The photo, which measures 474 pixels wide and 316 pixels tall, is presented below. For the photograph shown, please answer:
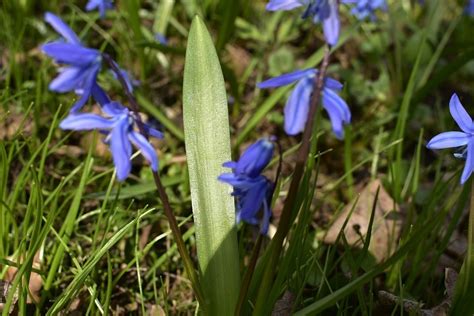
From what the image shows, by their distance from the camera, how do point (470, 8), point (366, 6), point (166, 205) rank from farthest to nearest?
1. point (470, 8)
2. point (366, 6)
3. point (166, 205)

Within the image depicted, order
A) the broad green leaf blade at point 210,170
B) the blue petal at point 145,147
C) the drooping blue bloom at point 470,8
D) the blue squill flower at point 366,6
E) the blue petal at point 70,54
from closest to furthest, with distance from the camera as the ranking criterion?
the blue petal at point 70,54, the blue petal at point 145,147, the broad green leaf blade at point 210,170, the blue squill flower at point 366,6, the drooping blue bloom at point 470,8

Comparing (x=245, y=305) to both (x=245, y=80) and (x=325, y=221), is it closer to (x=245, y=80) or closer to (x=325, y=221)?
(x=325, y=221)

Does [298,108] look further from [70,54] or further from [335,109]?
[70,54]

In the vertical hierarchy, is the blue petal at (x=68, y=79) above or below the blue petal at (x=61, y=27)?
below

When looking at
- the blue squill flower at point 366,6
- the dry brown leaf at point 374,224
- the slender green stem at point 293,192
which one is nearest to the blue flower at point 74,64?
the slender green stem at point 293,192

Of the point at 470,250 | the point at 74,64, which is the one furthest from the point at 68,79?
the point at 470,250

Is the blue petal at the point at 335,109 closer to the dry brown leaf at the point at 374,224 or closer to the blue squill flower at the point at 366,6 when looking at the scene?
the dry brown leaf at the point at 374,224
